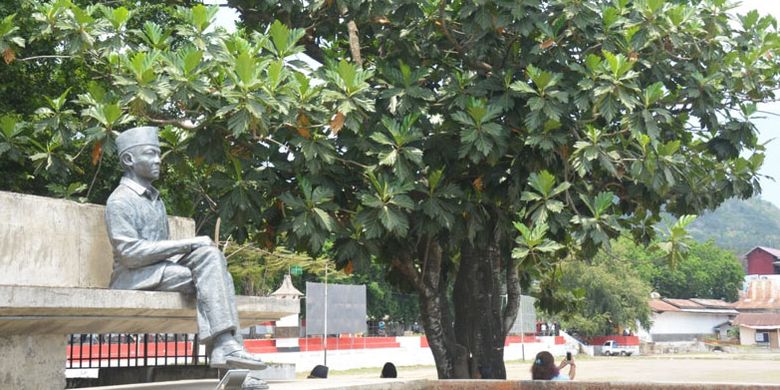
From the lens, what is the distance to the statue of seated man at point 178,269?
548 cm

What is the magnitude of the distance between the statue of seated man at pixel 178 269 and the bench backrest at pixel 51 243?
287 millimetres

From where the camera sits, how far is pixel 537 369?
33.9ft

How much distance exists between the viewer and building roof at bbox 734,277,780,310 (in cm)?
8974

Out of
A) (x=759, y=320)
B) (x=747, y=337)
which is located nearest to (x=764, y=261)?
(x=747, y=337)

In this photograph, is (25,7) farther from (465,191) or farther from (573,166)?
(573,166)

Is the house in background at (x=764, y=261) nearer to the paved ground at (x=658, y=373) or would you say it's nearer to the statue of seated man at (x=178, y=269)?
the paved ground at (x=658, y=373)

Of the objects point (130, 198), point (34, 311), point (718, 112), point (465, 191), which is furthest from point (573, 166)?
point (34, 311)

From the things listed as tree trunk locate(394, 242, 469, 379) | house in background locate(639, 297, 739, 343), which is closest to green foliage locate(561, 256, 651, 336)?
house in background locate(639, 297, 739, 343)

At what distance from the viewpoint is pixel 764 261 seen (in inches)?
4094

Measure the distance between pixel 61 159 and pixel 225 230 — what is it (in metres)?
1.75

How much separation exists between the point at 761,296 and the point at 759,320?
516 inches

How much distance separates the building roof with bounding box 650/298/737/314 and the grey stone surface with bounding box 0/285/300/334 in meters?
70.9

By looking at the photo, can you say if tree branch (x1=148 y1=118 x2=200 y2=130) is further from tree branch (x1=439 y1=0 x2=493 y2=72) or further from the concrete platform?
tree branch (x1=439 y1=0 x2=493 y2=72)

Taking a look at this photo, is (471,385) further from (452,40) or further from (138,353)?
(138,353)
